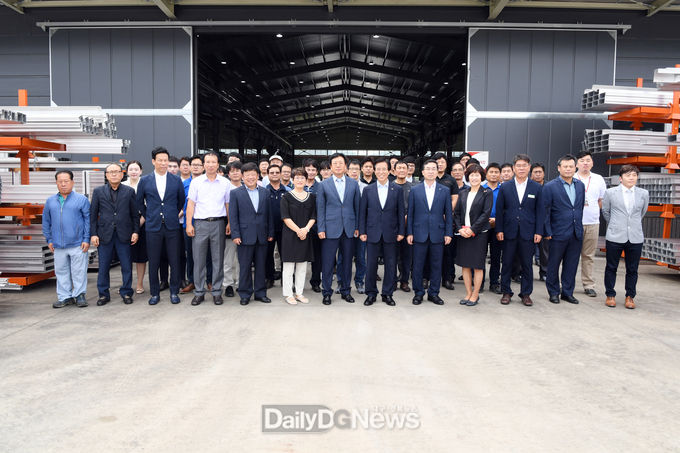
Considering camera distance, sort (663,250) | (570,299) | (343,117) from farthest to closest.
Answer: (343,117)
(663,250)
(570,299)

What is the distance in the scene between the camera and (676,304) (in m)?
5.21

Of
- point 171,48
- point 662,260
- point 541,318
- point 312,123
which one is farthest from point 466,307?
point 312,123

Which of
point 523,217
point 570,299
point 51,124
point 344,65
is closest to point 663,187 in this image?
point 570,299

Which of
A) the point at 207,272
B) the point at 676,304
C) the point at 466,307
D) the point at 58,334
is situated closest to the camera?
the point at 58,334

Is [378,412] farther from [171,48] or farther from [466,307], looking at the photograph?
[171,48]

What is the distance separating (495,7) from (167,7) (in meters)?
6.02

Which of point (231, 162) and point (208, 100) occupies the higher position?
point (208, 100)

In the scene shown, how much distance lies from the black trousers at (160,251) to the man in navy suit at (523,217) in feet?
11.9

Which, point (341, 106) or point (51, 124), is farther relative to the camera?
point (341, 106)

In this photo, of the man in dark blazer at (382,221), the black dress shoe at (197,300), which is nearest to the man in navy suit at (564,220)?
the man in dark blazer at (382,221)

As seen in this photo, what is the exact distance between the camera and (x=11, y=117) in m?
5.05

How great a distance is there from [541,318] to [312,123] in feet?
85.9

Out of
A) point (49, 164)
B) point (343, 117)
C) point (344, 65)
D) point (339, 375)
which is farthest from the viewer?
point (343, 117)

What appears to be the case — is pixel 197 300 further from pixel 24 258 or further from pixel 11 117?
pixel 11 117
